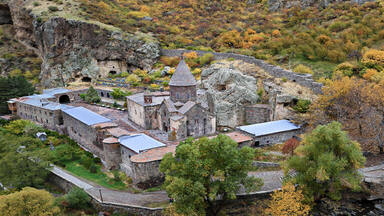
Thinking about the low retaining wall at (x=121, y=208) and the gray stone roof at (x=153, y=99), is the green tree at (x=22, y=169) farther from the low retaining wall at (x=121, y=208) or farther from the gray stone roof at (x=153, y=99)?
the gray stone roof at (x=153, y=99)

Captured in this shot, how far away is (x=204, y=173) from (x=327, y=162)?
6.78m

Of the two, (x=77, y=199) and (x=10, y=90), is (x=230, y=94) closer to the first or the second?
(x=77, y=199)

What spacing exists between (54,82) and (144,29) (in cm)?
1942

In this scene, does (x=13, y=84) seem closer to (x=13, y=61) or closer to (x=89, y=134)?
(x=89, y=134)

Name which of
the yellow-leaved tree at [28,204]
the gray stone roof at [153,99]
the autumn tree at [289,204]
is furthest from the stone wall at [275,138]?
the yellow-leaved tree at [28,204]

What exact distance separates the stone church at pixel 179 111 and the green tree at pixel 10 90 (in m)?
22.0

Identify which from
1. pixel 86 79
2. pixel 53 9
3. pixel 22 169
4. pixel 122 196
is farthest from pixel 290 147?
pixel 53 9

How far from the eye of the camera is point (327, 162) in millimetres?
16281

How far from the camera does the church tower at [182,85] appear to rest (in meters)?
27.7

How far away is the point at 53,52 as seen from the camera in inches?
2101

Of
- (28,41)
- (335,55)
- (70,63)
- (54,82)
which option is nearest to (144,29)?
(70,63)

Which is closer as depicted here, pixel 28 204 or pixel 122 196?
pixel 28 204

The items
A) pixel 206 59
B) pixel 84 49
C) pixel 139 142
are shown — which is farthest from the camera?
pixel 84 49

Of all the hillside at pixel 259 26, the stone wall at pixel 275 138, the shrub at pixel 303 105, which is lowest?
the stone wall at pixel 275 138
